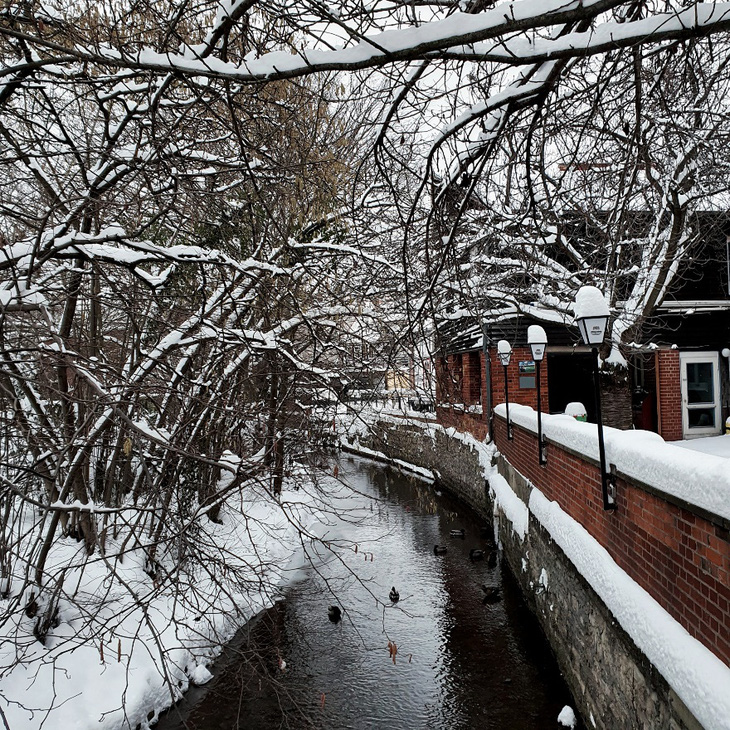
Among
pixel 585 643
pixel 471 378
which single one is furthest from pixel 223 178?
pixel 471 378

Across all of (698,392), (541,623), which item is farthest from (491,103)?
(698,392)

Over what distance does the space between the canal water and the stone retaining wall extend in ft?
1.31

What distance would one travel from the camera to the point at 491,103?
3076mm

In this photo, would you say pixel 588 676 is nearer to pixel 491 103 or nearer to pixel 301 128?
pixel 491 103

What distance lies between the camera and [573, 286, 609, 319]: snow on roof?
5.46m

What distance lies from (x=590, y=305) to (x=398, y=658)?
455 cm

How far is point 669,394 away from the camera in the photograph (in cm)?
1499

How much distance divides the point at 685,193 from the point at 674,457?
7.83 m

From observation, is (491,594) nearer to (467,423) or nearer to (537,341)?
(537,341)

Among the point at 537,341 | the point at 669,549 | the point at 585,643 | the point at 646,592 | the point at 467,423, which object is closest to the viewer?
the point at 669,549

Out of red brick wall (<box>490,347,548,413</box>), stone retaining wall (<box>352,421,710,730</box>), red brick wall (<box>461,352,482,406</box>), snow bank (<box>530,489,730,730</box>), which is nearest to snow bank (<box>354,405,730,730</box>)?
snow bank (<box>530,489,730,730</box>)

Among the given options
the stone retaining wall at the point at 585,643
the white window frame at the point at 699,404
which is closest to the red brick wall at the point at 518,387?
the white window frame at the point at 699,404

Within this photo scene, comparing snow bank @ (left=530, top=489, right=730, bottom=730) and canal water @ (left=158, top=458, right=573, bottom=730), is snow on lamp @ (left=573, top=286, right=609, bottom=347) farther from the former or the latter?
canal water @ (left=158, top=458, right=573, bottom=730)

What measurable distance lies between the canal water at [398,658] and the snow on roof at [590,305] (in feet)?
7.55
